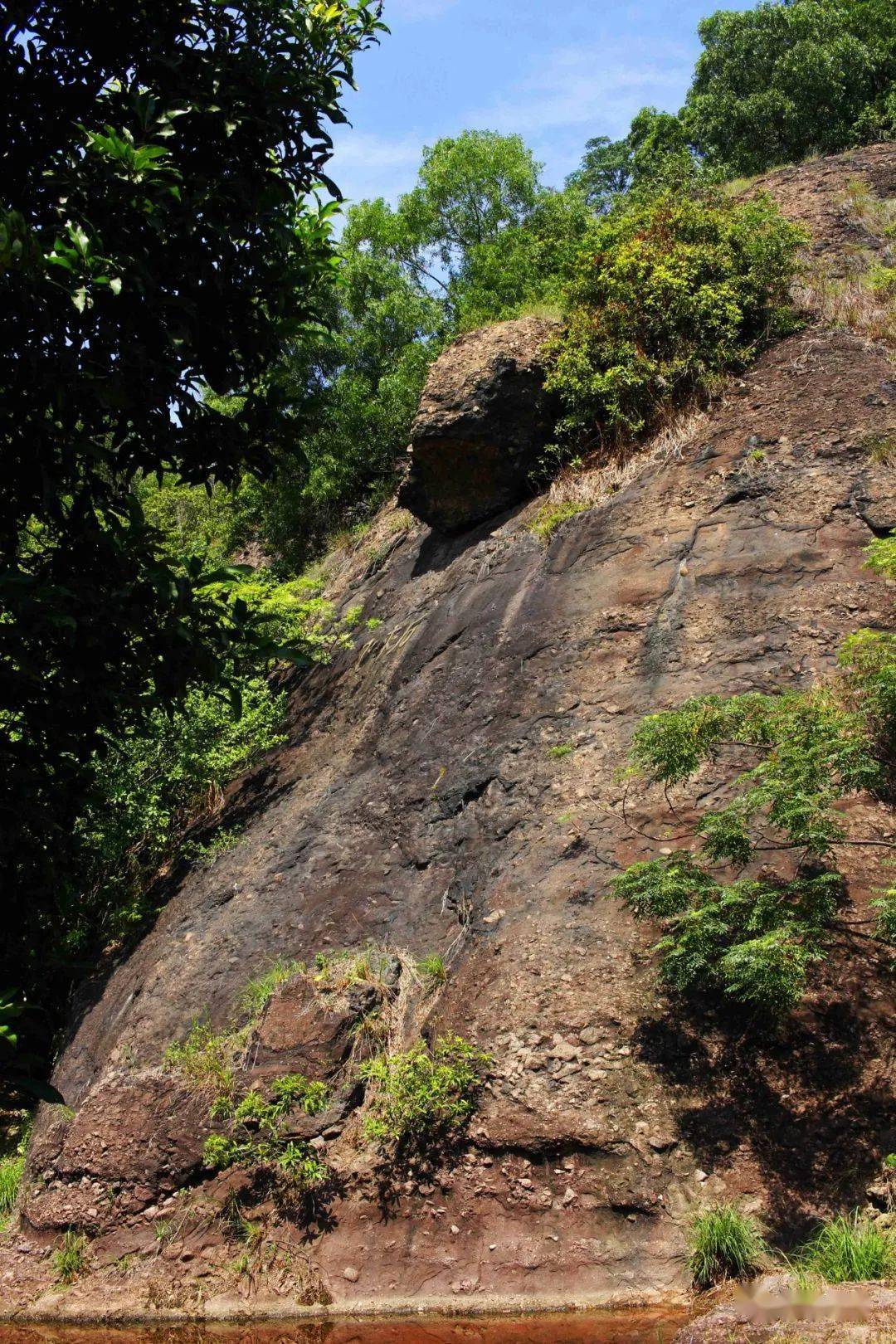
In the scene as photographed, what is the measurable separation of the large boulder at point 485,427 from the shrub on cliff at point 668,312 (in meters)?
0.44

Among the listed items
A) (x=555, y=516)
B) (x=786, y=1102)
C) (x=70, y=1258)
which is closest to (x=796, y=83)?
(x=555, y=516)

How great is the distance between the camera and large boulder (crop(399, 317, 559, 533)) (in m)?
13.8

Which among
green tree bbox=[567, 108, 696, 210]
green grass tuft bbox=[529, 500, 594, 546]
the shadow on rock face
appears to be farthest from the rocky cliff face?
green tree bbox=[567, 108, 696, 210]

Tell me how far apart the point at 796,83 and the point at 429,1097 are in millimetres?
26431

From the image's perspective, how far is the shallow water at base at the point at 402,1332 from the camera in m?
5.84

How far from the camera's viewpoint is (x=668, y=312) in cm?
1327

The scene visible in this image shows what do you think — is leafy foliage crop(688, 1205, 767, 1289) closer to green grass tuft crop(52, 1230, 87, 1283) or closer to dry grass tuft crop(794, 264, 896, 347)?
green grass tuft crop(52, 1230, 87, 1283)

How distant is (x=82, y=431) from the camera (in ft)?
14.6

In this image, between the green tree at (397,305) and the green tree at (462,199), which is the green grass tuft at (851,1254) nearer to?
the green tree at (397,305)

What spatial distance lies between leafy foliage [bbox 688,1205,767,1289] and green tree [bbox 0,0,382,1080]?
4.13 meters

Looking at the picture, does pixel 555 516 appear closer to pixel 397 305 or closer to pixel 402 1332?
pixel 402 1332

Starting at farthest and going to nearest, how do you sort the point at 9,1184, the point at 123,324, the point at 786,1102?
the point at 9,1184 → the point at 786,1102 → the point at 123,324

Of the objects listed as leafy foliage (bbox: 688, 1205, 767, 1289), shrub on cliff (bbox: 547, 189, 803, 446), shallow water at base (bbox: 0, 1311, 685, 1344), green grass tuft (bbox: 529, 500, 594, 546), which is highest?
shrub on cliff (bbox: 547, 189, 803, 446)

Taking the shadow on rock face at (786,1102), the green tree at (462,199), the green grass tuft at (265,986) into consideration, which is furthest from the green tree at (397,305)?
the shadow on rock face at (786,1102)
